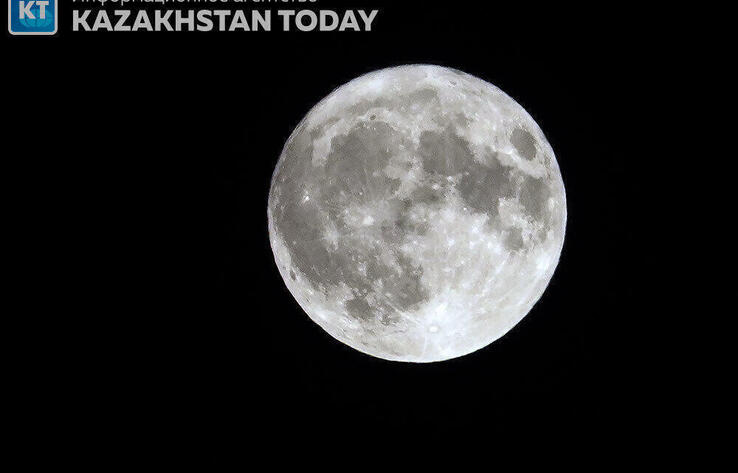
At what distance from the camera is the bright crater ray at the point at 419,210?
4.23 m

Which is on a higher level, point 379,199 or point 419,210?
point 379,199

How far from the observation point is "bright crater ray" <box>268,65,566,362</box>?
423 cm

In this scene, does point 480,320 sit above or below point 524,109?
below

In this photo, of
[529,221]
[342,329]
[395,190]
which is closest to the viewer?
[395,190]

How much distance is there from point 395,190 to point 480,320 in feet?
4.94

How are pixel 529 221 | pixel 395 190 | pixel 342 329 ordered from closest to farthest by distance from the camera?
pixel 395 190
pixel 529 221
pixel 342 329

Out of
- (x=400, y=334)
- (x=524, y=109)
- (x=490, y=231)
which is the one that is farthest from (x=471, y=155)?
(x=400, y=334)

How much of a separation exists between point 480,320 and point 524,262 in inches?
26.1

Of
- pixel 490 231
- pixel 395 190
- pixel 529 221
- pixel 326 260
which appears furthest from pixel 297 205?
pixel 529 221

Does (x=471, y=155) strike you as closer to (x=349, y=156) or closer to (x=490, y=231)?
(x=490, y=231)

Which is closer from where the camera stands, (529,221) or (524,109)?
(529,221)

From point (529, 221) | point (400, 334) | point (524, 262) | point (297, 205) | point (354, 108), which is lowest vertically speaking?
point (400, 334)

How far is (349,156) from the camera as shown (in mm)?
4359

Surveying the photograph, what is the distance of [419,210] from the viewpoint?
418 centimetres
